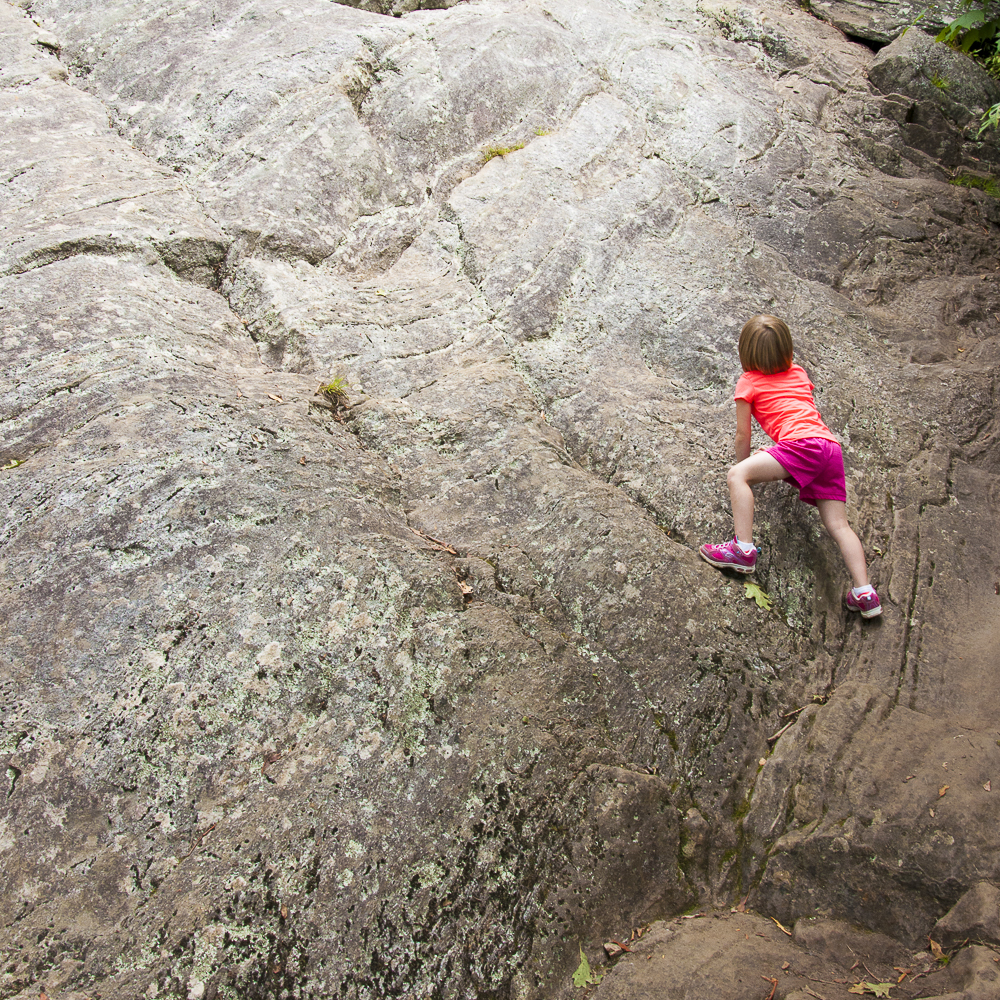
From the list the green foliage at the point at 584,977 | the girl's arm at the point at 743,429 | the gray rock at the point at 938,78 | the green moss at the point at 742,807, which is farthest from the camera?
the gray rock at the point at 938,78

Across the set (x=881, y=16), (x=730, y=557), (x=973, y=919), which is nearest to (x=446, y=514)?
(x=730, y=557)

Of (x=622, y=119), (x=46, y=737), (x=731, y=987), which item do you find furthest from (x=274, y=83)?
(x=731, y=987)

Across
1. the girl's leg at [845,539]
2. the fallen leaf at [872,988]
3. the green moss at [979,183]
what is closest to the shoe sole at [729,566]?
the girl's leg at [845,539]

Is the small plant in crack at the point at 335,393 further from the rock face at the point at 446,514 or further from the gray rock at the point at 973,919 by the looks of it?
the gray rock at the point at 973,919

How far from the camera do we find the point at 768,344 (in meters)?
4.24

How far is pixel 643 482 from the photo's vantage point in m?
4.65

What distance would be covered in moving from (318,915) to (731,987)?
5.38 ft

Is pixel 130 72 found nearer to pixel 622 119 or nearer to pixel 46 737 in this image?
pixel 622 119

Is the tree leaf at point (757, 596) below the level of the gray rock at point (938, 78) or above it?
below

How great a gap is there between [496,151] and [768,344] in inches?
153

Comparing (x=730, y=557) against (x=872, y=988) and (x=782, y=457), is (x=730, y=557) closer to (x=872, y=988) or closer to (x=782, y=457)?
(x=782, y=457)

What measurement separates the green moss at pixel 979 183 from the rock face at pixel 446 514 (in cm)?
35

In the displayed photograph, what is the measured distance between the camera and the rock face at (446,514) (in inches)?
113

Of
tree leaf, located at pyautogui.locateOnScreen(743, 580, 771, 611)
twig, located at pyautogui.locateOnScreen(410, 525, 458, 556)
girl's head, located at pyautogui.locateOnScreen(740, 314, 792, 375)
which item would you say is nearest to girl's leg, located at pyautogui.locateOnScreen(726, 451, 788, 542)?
tree leaf, located at pyautogui.locateOnScreen(743, 580, 771, 611)
